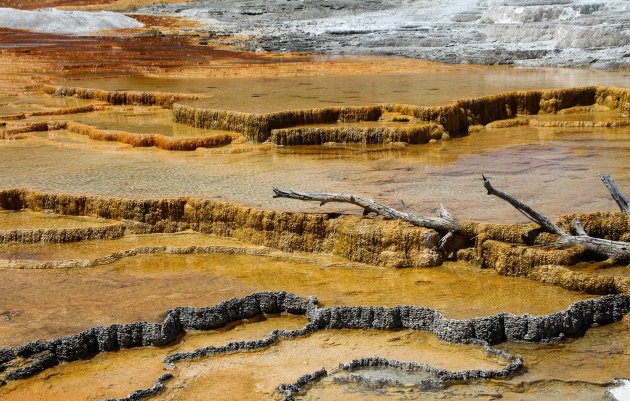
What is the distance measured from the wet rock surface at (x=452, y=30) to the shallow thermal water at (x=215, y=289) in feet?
35.3

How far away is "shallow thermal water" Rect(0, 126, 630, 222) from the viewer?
25.4 ft

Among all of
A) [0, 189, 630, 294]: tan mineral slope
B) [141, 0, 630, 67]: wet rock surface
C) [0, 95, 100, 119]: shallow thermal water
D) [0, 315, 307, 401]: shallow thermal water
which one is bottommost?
[0, 315, 307, 401]: shallow thermal water

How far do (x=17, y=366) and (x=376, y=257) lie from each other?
293 centimetres

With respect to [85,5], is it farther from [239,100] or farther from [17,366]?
[17,366]

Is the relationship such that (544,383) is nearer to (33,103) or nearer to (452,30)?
(33,103)

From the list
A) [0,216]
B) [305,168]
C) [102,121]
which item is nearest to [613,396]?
[305,168]

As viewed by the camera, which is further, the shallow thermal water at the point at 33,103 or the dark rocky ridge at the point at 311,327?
the shallow thermal water at the point at 33,103

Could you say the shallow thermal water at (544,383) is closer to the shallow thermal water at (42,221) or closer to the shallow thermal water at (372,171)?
the shallow thermal water at (372,171)

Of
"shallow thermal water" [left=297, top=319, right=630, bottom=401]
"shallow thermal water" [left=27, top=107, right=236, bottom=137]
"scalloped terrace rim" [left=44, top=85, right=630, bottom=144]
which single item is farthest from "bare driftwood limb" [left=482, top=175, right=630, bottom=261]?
"shallow thermal water" [left=27, top=107, right=236, bottom=137]

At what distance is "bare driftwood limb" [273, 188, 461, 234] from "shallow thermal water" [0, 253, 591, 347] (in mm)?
338

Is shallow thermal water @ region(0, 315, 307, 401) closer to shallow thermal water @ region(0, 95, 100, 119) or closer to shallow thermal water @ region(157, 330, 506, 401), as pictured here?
shallow thermal water @ region(157, 330, 506, 401)

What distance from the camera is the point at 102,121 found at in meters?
12.4

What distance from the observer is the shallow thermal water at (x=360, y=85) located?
12.0 m

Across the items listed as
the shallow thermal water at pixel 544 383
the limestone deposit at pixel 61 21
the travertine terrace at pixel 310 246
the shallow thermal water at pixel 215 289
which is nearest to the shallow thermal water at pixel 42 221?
the travertine terrace at pixel 310 246
